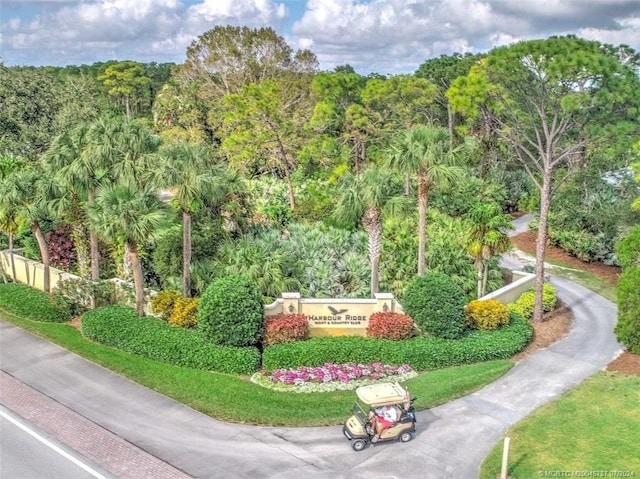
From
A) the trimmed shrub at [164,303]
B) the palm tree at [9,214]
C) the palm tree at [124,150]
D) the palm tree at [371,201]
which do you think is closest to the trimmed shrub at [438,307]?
the palm tree at [371,201]

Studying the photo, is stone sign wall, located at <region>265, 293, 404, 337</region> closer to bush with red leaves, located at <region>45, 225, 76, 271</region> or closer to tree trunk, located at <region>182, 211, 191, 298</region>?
tree trunk, located at <region>182, 211, 191, 298</region>

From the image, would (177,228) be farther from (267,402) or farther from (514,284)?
(514,284)

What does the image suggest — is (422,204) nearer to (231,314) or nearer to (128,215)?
(231,314)

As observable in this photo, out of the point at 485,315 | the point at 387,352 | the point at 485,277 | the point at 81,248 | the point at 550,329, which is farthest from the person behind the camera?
the point at 81,248

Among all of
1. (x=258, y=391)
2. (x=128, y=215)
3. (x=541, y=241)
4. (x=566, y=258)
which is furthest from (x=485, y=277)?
(x=128, y=215)

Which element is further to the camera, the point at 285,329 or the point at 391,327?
the point at 391,327

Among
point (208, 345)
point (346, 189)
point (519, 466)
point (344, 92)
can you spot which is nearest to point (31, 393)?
point (208, 345)
